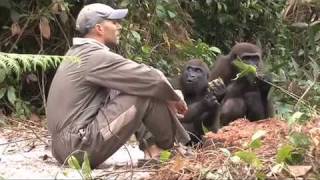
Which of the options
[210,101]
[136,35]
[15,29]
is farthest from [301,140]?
[136,35]

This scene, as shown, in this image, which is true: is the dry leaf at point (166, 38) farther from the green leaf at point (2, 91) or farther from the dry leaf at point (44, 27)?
the green leaf at point (2, 91)

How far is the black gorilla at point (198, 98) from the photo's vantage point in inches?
284

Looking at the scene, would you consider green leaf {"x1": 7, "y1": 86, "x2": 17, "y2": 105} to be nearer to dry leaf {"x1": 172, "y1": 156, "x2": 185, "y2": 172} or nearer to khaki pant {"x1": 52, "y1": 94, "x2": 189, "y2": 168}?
khaki pant {"x1": 52, "y1": 94, "x2": 189, "y2": 168}

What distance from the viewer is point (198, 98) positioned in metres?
7.37

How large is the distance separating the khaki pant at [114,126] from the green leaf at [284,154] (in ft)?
3.58

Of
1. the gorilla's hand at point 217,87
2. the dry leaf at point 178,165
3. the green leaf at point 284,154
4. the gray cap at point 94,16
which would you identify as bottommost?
the gorilla's hand at point 217,87

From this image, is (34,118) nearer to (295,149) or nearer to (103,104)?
(103,104)

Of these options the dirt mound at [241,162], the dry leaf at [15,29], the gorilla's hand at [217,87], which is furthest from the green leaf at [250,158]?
the dry leaf at [15,29]

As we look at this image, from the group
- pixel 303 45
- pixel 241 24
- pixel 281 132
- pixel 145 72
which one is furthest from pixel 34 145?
pixel 241 24

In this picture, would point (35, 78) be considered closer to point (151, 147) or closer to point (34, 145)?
point (34, 145)

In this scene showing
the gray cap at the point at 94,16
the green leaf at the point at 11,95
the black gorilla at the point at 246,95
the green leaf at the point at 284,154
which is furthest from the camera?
the green leaf at the point at 11,95

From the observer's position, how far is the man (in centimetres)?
512

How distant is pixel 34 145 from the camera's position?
6.62 metres

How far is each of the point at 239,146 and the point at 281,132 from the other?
32 cm
